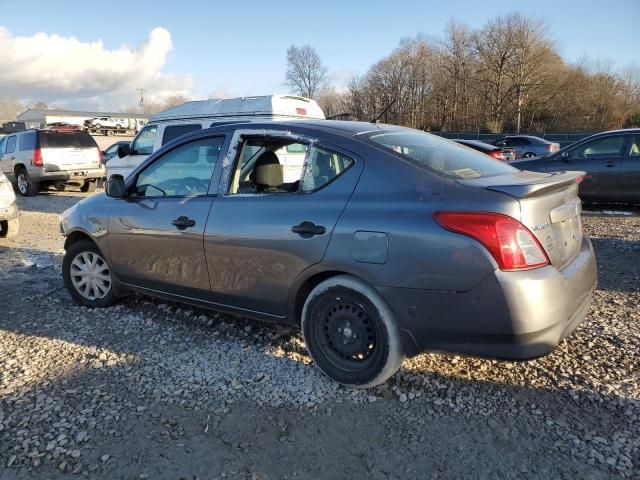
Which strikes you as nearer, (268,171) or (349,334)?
(349,334)

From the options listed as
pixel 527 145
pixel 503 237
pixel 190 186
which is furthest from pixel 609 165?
pixel 527 145

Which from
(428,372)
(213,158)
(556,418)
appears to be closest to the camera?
(556,418)

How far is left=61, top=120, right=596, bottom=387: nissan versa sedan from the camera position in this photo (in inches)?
101

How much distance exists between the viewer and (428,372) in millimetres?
3227

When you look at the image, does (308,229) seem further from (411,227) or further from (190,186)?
(190,186)

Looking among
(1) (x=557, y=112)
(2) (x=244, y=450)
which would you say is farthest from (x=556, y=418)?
(1) (x=557, y=112)

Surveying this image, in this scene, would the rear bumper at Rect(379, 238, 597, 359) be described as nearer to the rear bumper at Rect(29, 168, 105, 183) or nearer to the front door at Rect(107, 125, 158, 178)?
the front door at Rect(107, 125, 158, 178)

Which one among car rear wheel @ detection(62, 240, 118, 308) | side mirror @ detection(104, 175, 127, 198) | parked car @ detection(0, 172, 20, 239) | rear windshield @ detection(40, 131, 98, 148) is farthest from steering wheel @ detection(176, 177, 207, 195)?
rear windshield @ detection(40, 131, 98, 148)

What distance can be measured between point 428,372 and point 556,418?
794 millimetres

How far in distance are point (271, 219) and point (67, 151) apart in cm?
1228

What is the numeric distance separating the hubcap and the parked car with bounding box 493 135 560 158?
69.7 feet

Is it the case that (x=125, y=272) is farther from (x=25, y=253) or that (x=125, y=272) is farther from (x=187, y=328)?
(x=25, y=253)

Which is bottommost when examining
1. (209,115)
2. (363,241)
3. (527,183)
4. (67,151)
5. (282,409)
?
(282,409)

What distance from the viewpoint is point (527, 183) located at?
279cm
